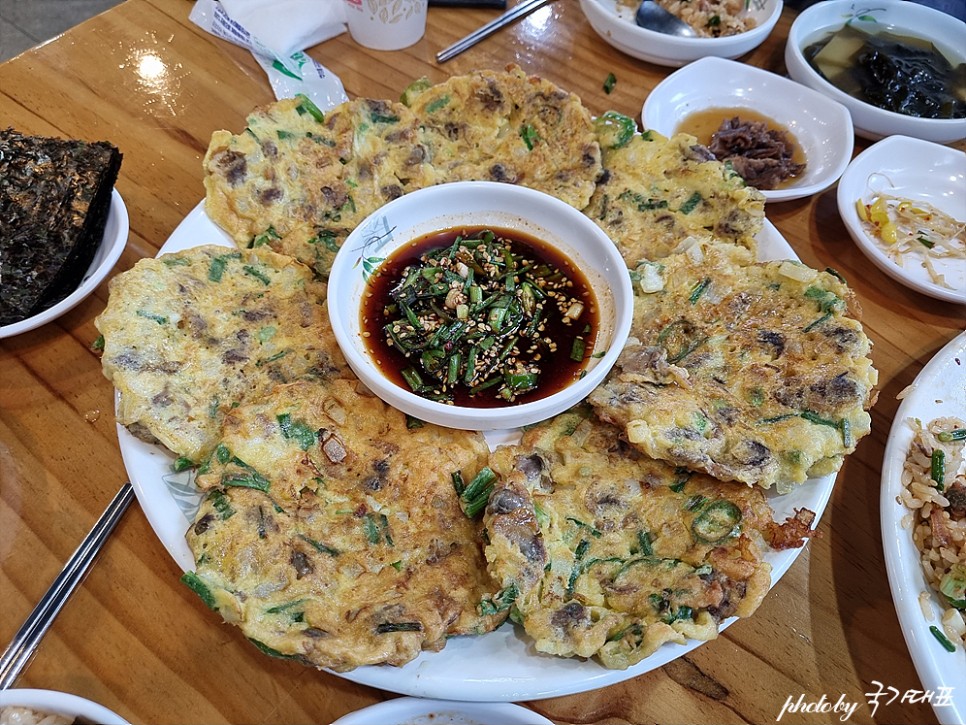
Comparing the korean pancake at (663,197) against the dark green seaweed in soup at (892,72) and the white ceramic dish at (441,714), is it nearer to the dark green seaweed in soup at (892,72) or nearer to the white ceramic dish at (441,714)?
the white ceramic dish at (441,714)

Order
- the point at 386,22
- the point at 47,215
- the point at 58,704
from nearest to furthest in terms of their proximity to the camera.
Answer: the point at 58,704 → the point at 47,215 → the point at 386,22

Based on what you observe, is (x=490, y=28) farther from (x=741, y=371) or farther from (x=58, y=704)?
(x=58, y=704)

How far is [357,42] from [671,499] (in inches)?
157

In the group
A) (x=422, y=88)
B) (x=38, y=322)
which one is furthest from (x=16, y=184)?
(x=422, y=88)

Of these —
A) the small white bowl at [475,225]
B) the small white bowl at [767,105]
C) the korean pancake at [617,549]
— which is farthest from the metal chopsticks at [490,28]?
the korean pancake at [617,549]

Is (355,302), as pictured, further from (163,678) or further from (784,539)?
(784,539)

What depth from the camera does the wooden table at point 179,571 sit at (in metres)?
2.30

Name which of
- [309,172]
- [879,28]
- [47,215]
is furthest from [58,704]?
[879,28]

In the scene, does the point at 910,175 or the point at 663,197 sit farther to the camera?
the point at 910,175

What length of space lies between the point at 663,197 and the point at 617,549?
1724 millimetres

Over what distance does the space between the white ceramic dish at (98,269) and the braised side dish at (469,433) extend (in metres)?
0.58

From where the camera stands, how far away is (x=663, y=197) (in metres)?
3.10

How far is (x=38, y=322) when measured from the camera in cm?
285

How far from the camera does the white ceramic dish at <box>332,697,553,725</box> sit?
2072mm
